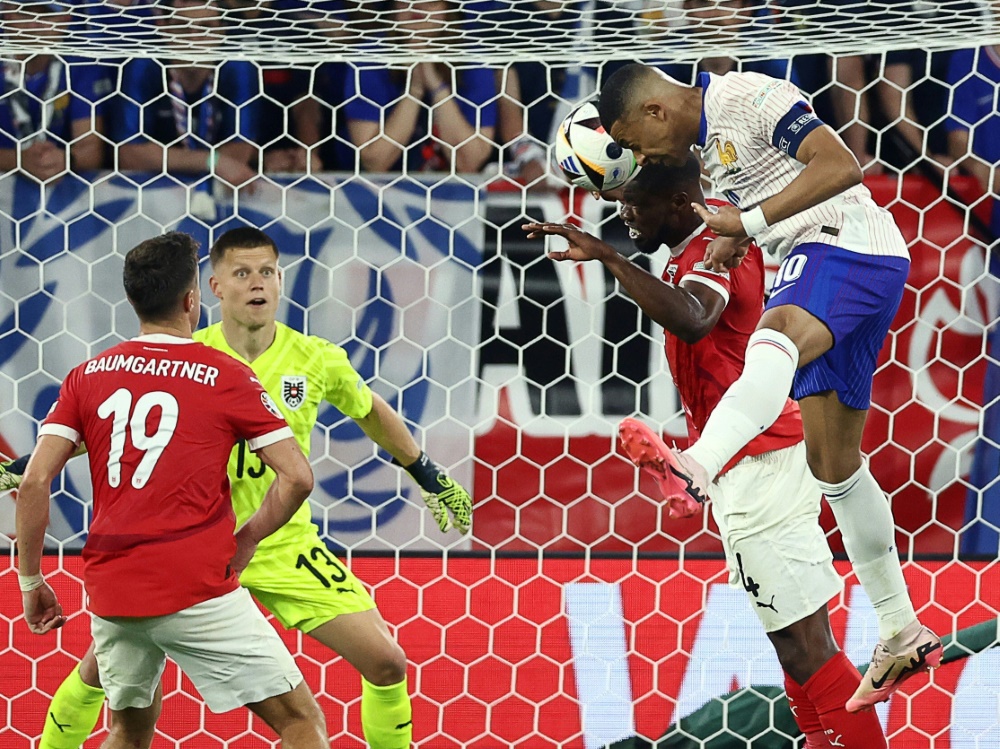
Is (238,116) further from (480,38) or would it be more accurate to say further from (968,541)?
(968,541)

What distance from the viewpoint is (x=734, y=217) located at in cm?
249

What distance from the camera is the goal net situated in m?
3.83

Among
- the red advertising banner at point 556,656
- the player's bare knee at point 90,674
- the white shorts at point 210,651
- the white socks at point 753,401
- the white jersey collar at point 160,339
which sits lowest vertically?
the red advertising banner at point 556,656

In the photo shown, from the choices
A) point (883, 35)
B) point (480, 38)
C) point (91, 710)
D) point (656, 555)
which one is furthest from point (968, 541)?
point (91, 710)

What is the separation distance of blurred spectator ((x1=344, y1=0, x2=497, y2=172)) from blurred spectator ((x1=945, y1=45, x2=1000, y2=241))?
1470 millimetres

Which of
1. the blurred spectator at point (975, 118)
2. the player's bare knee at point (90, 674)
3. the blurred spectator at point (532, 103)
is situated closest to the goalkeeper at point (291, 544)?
the player's bare knee at point (90, 674)

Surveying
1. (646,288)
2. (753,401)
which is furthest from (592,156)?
(753,401)

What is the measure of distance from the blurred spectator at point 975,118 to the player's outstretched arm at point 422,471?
6.34ft

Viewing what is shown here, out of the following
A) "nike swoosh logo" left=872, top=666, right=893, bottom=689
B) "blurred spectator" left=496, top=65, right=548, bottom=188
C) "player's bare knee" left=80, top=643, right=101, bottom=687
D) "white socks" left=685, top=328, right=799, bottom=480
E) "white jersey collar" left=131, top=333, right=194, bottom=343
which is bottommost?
"player's bare knee" left=80, top=643, right=101, bottom=687

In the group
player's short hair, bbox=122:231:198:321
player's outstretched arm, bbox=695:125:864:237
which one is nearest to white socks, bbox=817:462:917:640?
player's outstretched arm, bbox=695:125:864:237

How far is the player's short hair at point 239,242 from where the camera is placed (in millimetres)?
3309

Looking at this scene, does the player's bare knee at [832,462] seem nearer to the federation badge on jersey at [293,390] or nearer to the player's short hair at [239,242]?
the federation badge on jersey at [293,390]

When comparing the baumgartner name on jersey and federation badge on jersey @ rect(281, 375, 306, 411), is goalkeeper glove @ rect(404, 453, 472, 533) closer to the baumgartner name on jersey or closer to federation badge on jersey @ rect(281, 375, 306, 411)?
federation badge on jersey @ rect(281, 375, 306, 411)

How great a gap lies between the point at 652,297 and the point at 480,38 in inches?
59.6
